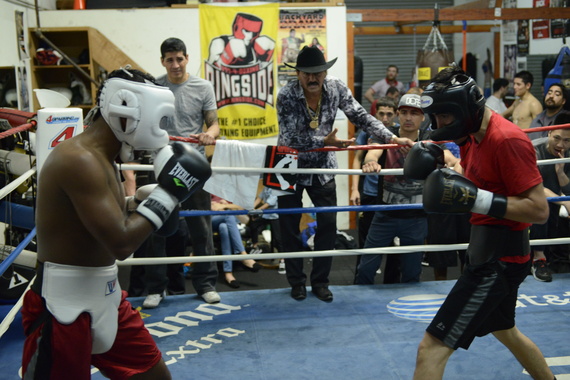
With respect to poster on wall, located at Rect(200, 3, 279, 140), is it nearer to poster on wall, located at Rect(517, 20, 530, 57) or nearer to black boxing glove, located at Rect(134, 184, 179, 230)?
poster on wall, located at Rect(517, 20, 530, 57)

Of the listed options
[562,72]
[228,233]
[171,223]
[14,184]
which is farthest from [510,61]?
[171,223]

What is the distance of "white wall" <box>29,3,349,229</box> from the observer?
6.18m

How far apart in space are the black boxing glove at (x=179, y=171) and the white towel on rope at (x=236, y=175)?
171 centimetres

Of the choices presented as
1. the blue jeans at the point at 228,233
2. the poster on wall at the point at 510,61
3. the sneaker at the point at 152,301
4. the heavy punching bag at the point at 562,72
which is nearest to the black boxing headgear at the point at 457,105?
the sneaker at the point at 152,301

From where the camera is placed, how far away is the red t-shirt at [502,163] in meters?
2.10

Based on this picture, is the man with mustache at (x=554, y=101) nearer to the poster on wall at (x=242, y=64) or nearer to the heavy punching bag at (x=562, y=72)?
the heavy punching bag at (x=562, y=72)

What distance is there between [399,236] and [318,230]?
531 mm

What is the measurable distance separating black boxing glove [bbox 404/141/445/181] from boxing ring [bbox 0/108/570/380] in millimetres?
947

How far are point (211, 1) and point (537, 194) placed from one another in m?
5.08

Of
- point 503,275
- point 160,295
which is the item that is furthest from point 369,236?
point 503,275

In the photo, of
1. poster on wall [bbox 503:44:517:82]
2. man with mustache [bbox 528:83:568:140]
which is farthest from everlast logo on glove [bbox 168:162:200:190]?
poster on wall [bbox 503:44:517:82]

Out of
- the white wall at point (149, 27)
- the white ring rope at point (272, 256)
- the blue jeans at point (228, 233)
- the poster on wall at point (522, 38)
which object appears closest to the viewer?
the white ring rope at point (272, 256)

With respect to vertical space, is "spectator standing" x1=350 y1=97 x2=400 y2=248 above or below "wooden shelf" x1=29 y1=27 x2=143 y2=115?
below

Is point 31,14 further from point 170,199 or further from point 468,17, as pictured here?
point 170,199
